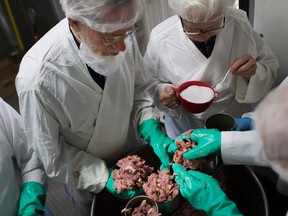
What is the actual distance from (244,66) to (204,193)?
52 cm

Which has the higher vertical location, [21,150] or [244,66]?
[244,66]

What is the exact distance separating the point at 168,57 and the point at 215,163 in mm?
487

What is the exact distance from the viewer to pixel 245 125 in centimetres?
127

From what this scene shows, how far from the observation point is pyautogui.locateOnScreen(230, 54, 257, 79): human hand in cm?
127

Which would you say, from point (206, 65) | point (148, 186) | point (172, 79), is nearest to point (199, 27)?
point (206, 65)

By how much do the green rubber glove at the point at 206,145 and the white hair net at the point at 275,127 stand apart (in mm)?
408

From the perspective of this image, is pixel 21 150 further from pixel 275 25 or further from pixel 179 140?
pixel 275 25

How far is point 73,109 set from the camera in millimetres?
1138

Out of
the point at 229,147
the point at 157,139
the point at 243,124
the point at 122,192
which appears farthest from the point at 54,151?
the point at 243,124

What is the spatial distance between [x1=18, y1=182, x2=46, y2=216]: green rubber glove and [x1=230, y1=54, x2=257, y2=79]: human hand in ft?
2.92

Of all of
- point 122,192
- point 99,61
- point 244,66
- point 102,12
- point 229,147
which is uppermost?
point 102,12

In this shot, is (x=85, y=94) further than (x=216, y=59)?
No

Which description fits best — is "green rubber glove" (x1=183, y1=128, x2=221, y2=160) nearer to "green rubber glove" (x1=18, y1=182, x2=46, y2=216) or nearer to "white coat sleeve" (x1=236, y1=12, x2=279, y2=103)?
"white coat sleeve" (x1=236, y1=12, x2=279, y2=103)

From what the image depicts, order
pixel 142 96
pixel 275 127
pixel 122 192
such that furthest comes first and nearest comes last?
1. pixel 142 96
2. pixel 122 192
3. pixel 275 127
